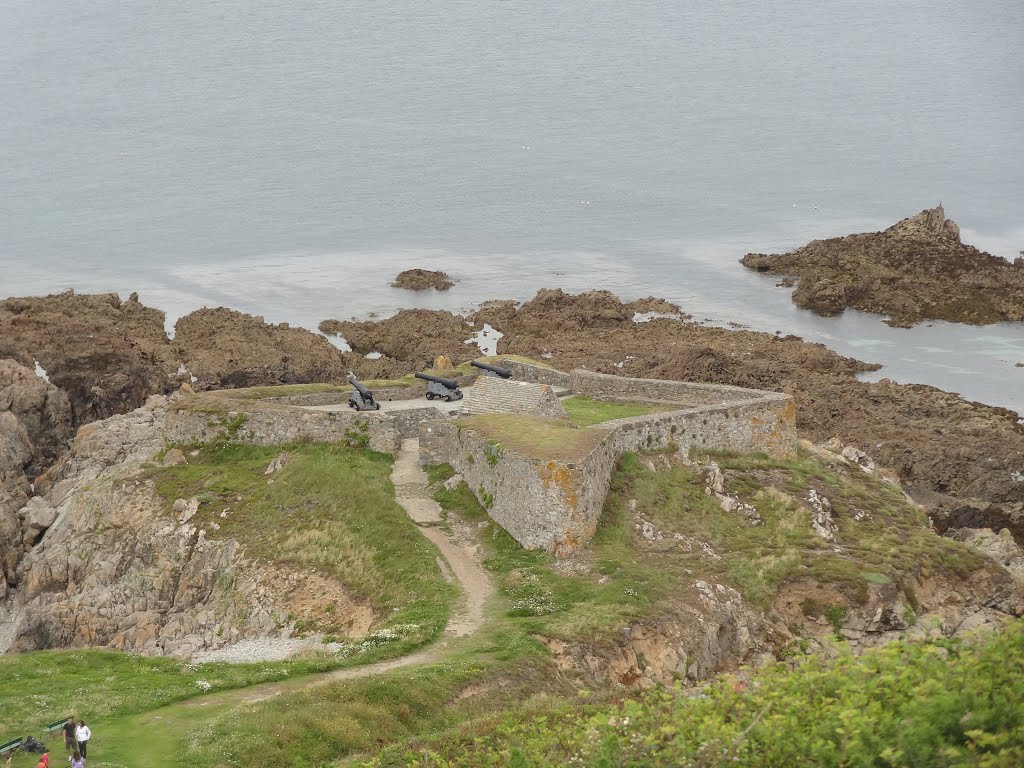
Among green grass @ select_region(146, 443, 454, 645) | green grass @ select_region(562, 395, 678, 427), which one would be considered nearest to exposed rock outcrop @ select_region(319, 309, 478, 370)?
green grass @ select_region(562, 395, 678, 427)

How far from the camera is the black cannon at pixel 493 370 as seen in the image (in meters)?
41.8

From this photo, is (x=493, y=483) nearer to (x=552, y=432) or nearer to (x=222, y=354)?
(x=552, y=432)

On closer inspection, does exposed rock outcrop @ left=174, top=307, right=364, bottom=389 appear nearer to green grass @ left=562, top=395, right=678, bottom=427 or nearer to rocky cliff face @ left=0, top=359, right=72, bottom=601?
rocky cliff face @ left=0, top=359, right=72, bottom=601

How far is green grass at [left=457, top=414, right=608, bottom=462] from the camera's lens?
105 feet

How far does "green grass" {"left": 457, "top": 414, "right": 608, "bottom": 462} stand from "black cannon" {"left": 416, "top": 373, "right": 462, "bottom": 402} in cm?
469

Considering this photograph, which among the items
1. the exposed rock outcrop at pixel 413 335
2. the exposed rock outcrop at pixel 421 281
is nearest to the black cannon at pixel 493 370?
the exposed rock outcrop at pixel 413 335

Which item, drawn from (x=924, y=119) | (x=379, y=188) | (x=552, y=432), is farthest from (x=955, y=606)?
(x=924, y=119)

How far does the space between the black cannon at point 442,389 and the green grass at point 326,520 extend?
4381mm

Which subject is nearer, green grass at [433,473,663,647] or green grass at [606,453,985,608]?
green grass at [433,473,663,647]

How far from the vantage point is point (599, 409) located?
135ft

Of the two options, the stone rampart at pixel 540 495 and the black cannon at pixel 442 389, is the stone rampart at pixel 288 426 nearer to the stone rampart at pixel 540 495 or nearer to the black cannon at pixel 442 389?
the black cannon at pixel 442 389

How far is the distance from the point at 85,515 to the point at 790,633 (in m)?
22.0

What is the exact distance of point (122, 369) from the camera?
199ft

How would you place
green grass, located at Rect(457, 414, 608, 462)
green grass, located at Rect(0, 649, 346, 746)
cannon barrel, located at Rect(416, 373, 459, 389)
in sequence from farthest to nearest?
cannon barrel, located at Rect(416, 373, 459, 389)
green grass, located at Rect(457, 414, 608, 462)
green grass, located at Rect(0, 649, 346, 746)
